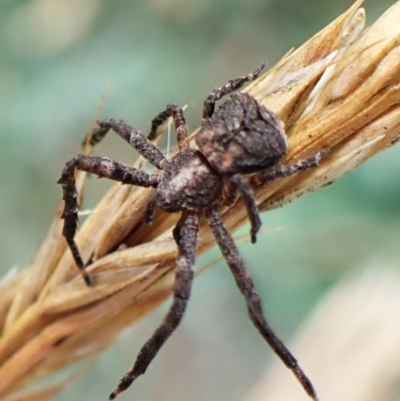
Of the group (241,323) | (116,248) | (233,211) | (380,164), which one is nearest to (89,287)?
(116,248)

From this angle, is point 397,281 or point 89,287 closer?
point 89,287

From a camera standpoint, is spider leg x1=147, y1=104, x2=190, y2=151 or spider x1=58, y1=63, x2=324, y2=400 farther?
spider leg x1=147, y1=104, x2=190, y2=151

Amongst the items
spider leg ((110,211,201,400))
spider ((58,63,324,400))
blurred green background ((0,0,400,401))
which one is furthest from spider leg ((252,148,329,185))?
blurred green background ((0,0,400,401))

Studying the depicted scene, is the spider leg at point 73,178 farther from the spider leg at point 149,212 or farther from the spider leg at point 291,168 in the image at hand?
the spider leg at point 291,168

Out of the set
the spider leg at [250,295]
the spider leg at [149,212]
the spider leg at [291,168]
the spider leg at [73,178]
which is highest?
the spider leg at [73,178]

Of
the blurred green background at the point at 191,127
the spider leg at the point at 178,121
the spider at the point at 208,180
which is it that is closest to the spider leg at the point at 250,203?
the spider at the point at 208,180

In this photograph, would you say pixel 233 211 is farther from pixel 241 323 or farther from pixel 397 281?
pixel 241 323

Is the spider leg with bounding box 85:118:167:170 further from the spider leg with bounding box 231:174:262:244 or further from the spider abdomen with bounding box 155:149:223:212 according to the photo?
the spider leg with bounding box 231:174:262:244
